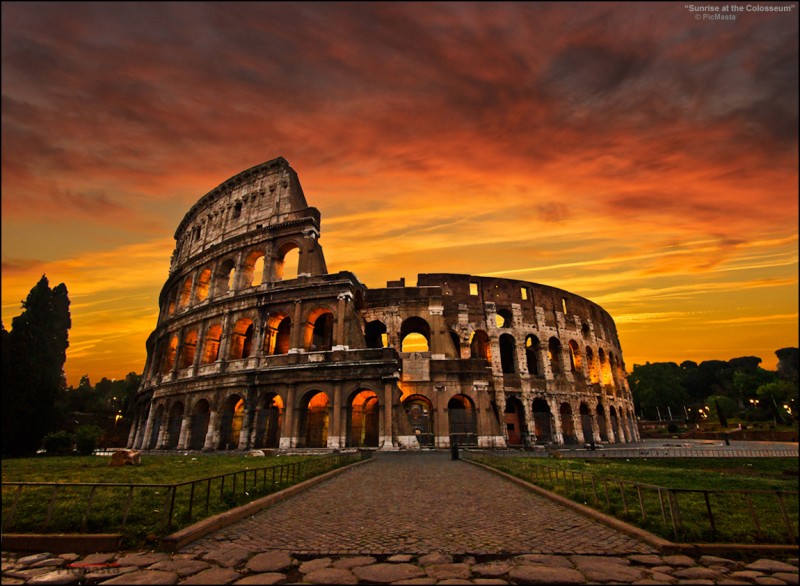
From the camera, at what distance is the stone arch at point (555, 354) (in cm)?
3419

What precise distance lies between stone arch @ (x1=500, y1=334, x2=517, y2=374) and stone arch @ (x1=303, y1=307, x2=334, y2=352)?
49.0 ft

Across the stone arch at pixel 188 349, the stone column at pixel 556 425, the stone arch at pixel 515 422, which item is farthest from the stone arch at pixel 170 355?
the stone column at pixel 556 425

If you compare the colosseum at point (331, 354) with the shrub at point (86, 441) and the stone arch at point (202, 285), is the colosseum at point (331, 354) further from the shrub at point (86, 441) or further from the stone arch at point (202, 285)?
the shrub at point (86, 441)

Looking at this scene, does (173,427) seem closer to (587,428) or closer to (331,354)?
(331,354)

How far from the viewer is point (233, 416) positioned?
25.3 meters

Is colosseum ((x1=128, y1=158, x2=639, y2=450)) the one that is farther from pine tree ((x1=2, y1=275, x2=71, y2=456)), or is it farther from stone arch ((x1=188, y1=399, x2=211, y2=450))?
pine tree ((x1=2, y1=275, x2=71, y2=456))

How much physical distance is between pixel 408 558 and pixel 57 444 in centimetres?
2556

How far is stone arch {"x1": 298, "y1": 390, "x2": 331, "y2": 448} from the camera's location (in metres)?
23.9

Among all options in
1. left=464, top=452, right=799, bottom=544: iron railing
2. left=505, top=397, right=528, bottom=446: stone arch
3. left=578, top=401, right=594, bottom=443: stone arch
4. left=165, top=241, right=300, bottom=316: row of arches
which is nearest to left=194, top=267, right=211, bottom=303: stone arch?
left=165, top=241, right=300, bottom=316: row of arches

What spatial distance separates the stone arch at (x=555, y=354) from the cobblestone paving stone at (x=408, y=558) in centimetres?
2950

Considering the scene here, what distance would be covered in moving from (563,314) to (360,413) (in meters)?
21.5

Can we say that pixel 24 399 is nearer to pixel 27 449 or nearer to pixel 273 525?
pixel 27 449

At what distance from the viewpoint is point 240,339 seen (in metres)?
27.7

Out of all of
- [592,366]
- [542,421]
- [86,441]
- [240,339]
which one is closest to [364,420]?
[240,339]
